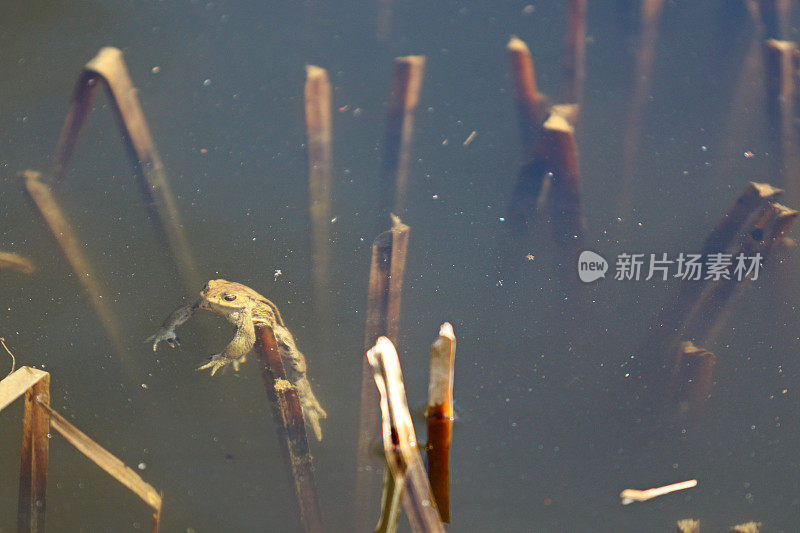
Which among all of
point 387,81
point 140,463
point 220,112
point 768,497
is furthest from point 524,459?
point 220,112

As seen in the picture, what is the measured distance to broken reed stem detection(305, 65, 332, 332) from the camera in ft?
9.07

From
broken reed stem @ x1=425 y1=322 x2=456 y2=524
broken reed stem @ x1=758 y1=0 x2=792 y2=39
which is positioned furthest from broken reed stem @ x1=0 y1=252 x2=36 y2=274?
broken reed stem @ x1=758 y1=0 x2=792 y2=39

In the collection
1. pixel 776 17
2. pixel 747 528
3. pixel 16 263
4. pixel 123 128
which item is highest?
pixel 776 17

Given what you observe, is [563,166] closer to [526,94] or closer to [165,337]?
[526,94]

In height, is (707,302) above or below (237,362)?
above

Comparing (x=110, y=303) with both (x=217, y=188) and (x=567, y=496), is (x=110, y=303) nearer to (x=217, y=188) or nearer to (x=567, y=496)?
(x=217, y=188)

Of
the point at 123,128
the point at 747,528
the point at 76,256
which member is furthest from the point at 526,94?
the point at 76,256

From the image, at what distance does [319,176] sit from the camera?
286cm

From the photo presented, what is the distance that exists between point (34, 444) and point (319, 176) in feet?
5.85

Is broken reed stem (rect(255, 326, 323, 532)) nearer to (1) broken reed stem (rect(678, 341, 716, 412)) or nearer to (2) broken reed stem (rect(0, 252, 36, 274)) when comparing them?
(2) broken reed stem (rect(0, 252, 36, 274))

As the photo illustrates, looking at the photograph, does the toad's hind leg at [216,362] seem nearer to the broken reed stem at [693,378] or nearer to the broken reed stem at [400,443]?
the broken reed stem at [400,443]

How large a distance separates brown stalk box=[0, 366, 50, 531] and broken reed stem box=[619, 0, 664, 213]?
2872mm

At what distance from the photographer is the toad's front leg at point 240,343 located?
249cm

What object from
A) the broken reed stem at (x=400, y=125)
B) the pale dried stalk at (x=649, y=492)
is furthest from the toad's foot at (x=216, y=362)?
the pale dried stalk at (x=649, y=492)
